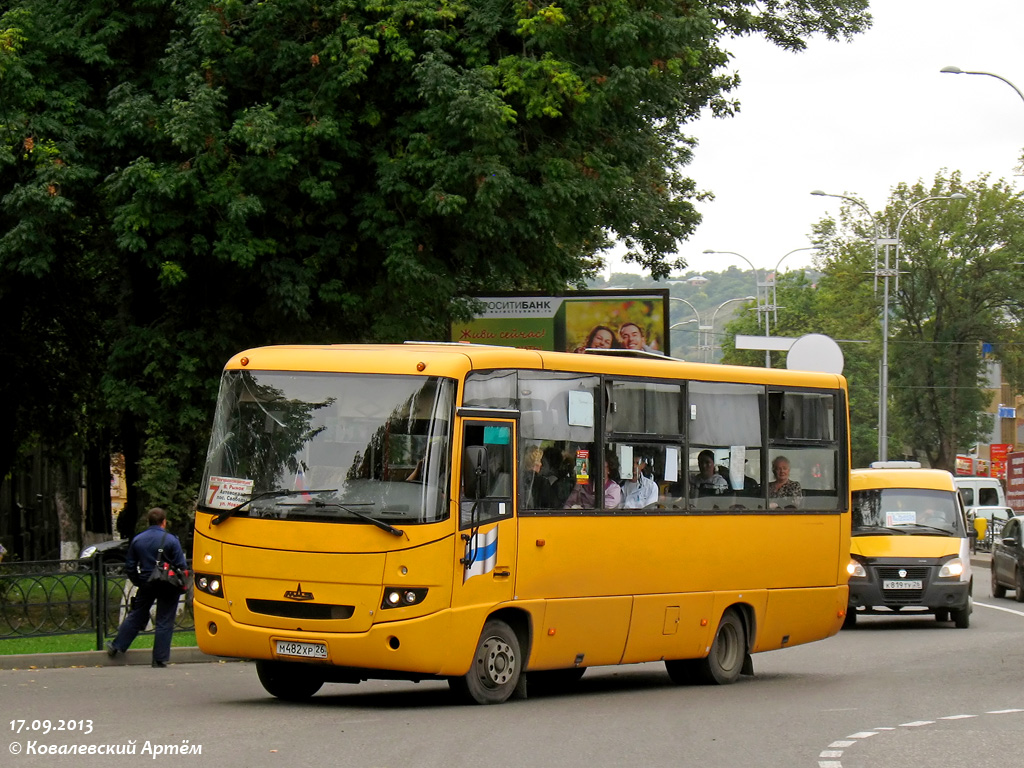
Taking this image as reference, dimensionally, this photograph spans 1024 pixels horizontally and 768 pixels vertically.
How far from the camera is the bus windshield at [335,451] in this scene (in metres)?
12.7

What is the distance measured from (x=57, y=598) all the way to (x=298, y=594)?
7.50 metres

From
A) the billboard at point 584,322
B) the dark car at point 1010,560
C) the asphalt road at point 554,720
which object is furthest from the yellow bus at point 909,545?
the billboard at point 584,322

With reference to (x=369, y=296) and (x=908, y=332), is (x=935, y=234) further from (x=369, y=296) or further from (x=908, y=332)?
(x=369, y=296)

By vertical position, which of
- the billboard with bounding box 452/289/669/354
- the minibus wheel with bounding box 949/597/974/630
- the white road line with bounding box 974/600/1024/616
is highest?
the billboard with bounding box 452/289/669/354

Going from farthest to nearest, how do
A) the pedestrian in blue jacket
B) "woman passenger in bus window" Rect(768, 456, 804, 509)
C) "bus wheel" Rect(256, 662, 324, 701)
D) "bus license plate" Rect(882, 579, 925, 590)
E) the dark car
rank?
1. the dark car
2. "bus license plate" Rect(882, 579, 925, 590)
3. the pedestrian in blue jacket
4. "woman passenger in bus window" Rect(768, 456, 804, 509)
5. "bus wheel" Rect(256, 662, 324, 701)

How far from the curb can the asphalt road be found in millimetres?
287

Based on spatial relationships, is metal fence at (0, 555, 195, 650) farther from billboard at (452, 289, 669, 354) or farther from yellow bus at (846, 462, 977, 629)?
billboard at (452, 289, 669, 354)

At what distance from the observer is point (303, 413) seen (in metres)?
13.1

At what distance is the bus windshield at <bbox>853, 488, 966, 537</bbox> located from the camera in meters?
24.8

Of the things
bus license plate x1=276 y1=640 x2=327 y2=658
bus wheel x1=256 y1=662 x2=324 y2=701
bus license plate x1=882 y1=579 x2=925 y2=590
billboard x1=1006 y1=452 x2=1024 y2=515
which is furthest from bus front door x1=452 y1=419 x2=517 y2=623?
billboard x1=1006 y1=452 x2=1024 y2=515

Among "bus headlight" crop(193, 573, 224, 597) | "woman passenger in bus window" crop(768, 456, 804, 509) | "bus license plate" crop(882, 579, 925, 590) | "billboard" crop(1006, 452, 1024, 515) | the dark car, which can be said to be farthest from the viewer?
"billboard" crop(1006, 452, 1024, 515)

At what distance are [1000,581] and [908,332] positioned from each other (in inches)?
1746

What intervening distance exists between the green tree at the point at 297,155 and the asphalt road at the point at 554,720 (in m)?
6.10

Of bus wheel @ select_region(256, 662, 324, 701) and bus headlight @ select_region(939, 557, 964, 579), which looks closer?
bus wheel @ select_region(256, 662, 324, 701)
